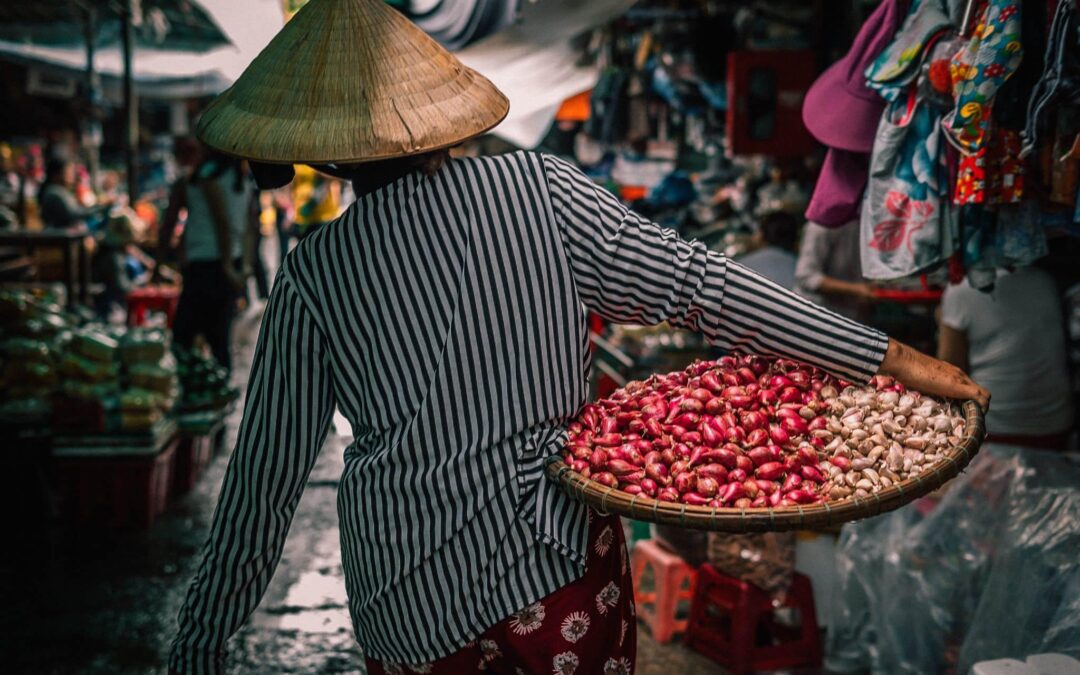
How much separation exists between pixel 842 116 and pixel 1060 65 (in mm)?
852

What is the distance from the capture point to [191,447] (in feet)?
21.5

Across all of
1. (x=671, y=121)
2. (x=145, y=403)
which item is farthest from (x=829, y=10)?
(x=145, y=403)

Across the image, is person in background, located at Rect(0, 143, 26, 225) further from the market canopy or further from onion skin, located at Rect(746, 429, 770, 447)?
onion skin, located at Rect(746, 429, 770, 447)

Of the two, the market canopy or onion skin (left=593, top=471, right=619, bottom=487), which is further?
the market canopy

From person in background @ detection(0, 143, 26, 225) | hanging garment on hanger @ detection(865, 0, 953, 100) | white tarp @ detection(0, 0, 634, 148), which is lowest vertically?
person in background @ detection(0, 143, 26, 225)

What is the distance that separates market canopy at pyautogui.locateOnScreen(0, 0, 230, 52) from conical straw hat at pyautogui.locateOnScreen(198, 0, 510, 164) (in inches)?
455

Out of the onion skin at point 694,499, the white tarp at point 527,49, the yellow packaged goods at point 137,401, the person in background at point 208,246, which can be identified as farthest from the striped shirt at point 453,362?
the person in background at point 208,246

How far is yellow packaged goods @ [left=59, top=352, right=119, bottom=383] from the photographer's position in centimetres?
569

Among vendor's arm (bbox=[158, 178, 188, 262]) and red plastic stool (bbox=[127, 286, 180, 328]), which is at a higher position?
vendor's arm (bbox=[158, 178, 188, 262])

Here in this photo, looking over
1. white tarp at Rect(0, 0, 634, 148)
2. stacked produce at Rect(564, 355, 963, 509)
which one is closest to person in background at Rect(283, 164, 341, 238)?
white tarp at Rect(0, 0, 634, 148)

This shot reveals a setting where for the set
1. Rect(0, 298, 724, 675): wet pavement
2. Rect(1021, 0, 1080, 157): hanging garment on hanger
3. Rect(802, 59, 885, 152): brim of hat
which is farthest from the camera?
Rect(0, 298, 724, 675): wet pavement

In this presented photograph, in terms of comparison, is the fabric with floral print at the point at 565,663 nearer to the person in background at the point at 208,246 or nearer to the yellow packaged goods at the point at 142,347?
the yellow packaged goods at the point at 142,347

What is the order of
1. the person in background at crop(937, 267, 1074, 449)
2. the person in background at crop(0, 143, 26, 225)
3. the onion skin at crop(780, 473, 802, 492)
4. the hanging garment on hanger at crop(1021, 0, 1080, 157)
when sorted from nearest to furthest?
the onion skin at crop(780, 473, 802, 492) < the hanging garment on hanger at crop(1021, 0, 1080, 157) < the person in background at crop(937, 267, 1074, 449) < the person in background at crop(0, 143, 26, 225)

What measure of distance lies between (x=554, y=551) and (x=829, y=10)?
5.87 meters
